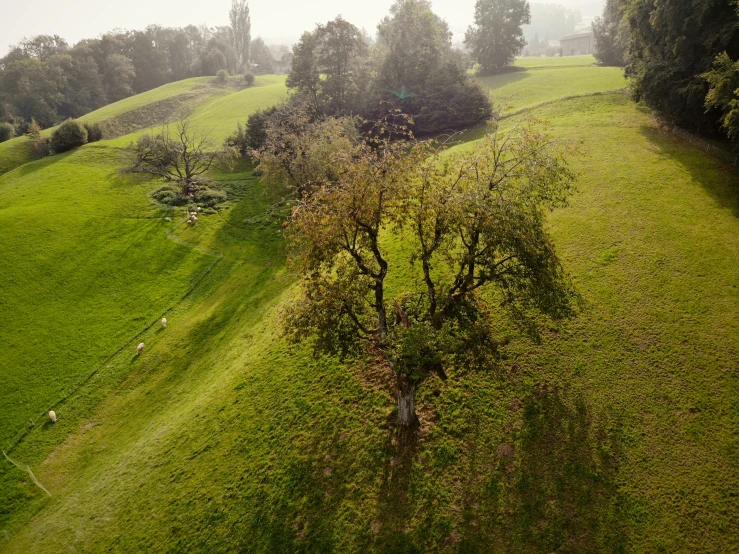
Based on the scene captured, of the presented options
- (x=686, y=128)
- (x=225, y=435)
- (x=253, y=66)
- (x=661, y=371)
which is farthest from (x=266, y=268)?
(x=253, y=66)

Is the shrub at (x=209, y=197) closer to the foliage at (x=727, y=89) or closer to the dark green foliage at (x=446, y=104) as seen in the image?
the dark green foliage at (x=446, y=104)

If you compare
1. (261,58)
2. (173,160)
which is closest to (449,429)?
(173,160)

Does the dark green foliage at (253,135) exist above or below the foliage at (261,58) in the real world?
below

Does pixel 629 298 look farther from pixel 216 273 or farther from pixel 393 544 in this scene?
pixel 216 273

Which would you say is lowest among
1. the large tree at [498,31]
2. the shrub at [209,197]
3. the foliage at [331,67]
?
the shrub at [209,197]

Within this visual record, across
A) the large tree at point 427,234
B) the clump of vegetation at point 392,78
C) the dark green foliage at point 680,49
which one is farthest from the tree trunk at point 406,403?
the clump of vegetation at point 392,78

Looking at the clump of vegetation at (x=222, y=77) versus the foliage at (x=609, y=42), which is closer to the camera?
the foliage at (x=609, y=42)
